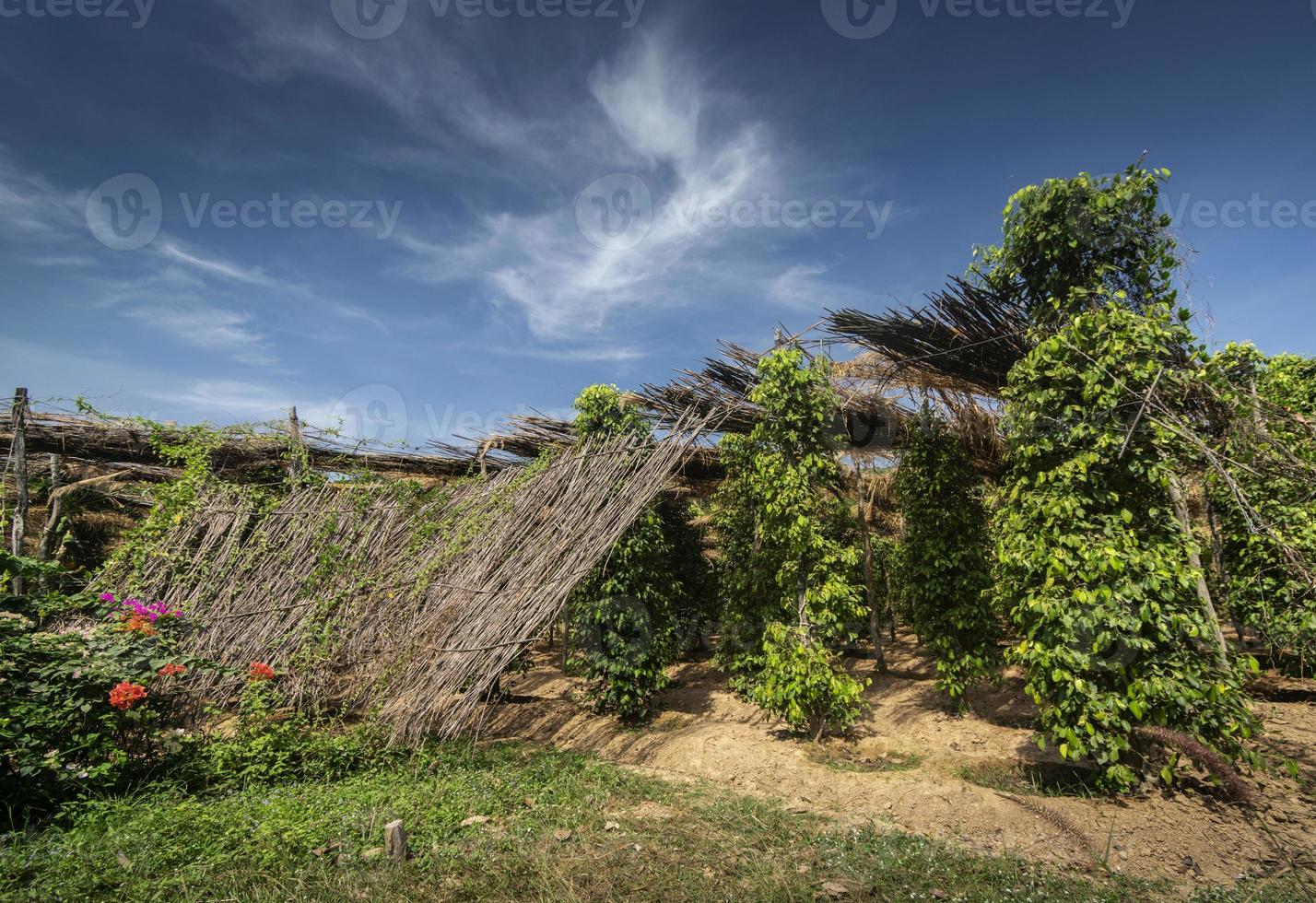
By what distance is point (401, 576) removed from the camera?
623 centimetres

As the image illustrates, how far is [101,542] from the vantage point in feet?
39.1

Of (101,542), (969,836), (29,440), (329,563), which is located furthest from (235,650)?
(101,542)

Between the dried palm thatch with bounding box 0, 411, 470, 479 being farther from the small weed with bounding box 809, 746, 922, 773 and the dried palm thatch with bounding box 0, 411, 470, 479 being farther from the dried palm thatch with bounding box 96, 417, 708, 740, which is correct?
the small weed with bounding box 809, 746, 922, 773

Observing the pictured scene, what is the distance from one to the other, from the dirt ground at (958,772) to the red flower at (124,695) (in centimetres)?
364

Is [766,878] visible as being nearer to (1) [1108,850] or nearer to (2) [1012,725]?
(1) [1108,850]

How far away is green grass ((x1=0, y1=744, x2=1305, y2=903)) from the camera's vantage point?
116 inches

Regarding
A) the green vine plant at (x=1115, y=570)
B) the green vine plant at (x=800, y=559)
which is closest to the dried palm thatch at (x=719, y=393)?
the green vine plant at (x=800, y=559)

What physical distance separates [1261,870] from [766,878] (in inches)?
113

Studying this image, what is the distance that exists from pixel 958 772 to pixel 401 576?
5805 mm

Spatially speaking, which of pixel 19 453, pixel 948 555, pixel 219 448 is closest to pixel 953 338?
pixel 948 555

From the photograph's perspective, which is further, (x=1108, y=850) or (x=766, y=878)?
(x=1108, y=850)

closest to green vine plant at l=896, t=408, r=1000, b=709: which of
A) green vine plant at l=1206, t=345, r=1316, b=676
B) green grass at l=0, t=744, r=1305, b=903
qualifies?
green vine plant at l=1206, t=345, r=1316, b=676

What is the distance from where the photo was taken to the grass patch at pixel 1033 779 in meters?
4.57

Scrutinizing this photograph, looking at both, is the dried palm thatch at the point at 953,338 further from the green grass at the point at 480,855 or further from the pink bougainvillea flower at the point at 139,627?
the pink bougainvillea flower at the point at 139,627
